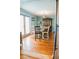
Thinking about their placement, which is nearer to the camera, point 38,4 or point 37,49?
point 37,49

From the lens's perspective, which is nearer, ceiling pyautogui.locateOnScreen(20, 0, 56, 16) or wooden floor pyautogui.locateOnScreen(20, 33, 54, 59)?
wooden floor pyautogui.locateOnScreen(20, 33, 54, 59)

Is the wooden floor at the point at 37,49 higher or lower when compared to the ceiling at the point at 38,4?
lower

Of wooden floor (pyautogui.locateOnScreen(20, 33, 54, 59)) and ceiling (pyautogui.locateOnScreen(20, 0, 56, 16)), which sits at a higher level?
ceiling (pyautogui.locateOnScreen(20, 0, 56, 16))

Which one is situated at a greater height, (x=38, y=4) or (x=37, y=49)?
(x=38, y=4)

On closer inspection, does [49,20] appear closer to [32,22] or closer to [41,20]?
[41,20]

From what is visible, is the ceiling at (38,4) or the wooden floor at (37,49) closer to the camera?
the wooden floor at (37,49)
